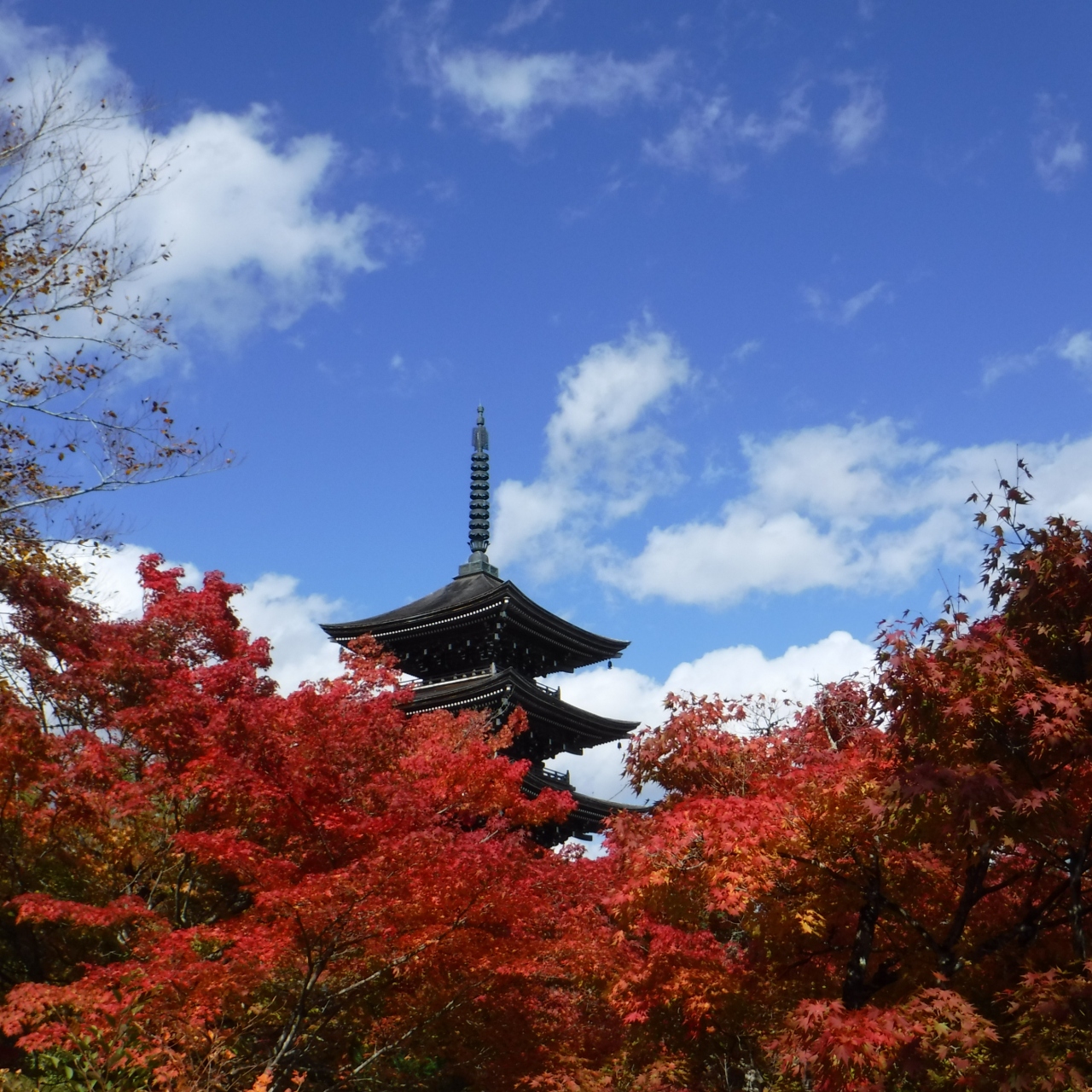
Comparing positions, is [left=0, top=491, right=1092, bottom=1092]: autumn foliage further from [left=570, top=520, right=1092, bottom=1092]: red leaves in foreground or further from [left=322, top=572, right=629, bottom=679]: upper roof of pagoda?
[left=322, top=572, right=629, bottom=679]: upper roof of pagoda

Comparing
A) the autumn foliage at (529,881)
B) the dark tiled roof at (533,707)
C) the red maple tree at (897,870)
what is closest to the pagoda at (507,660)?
the dark tiled roof at (533,707)

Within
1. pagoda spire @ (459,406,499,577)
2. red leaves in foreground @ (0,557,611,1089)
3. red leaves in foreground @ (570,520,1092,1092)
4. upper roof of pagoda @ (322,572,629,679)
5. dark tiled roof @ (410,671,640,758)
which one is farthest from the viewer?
pagoda spire @ (459,406,499,577)

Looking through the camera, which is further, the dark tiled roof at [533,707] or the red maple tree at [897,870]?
the dark tiled roof at [533,707]

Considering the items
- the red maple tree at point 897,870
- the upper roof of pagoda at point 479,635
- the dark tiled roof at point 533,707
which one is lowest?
the red maple tree at point 897,870

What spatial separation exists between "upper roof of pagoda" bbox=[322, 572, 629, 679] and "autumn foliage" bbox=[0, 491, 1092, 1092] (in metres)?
10.8

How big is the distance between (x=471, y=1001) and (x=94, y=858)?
14.7 feet

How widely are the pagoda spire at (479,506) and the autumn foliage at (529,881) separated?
16140 millimetres

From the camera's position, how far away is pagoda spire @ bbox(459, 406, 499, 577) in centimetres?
3053

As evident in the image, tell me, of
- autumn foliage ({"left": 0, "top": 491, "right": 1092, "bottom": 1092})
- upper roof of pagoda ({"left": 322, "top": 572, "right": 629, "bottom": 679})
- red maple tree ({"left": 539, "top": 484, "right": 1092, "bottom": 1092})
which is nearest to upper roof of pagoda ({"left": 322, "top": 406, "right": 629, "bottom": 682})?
upper roof of pagoda ({"left": 322, "top": 572, "right": 629, "bottom": 679})

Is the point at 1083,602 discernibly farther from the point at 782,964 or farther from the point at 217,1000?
the point at 217,1000

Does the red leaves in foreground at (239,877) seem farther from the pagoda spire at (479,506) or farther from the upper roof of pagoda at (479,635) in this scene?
the pagoda spire at (479,506)

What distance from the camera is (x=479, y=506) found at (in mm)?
32594

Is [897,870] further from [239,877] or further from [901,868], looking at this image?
[239,877]

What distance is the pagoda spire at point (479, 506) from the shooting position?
30531 millimetres
